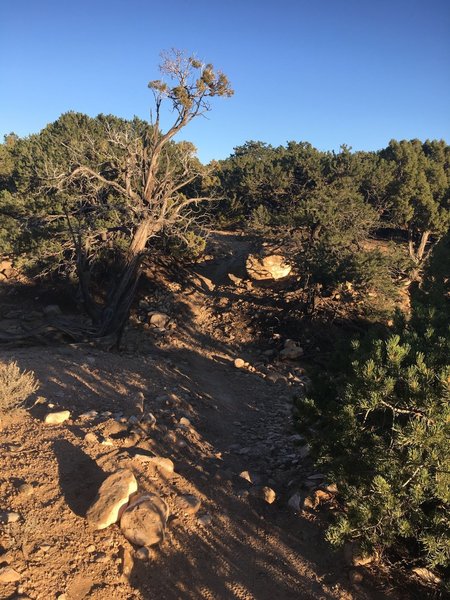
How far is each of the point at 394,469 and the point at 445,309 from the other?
10.6 ft

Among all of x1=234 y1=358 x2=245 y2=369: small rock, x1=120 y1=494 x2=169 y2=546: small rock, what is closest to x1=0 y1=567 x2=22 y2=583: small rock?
x1=120 y1=494 x2=169 y2=546: small rock

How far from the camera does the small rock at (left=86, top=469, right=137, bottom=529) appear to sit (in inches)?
159

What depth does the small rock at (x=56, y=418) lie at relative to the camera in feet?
18.5

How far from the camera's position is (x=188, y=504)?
4.75 m

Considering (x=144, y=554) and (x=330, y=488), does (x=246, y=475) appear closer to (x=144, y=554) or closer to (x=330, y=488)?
(x=330, y=488)

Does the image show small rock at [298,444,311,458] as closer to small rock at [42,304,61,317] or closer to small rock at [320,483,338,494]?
small rock at [320,483,338,494]

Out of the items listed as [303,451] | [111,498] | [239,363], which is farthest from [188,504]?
[239,363]

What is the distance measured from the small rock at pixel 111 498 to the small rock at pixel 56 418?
162 cm

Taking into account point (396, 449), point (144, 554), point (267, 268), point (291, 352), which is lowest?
point (144, 554)

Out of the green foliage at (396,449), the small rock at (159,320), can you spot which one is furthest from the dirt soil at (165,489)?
the small rock at (159,320)

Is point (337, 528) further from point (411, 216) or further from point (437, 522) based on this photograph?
point (411, 216)

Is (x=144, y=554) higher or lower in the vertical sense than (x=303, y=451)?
lower

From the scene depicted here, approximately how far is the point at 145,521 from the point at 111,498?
40cm

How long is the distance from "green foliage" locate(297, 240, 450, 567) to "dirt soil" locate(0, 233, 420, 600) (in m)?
0.73
